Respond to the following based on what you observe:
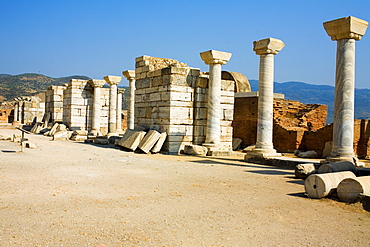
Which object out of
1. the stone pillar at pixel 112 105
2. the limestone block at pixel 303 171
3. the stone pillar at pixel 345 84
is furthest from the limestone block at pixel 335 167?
the stone pillar at pixel 112 105

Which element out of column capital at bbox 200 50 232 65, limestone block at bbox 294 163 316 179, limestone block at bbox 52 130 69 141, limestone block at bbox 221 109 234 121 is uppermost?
column capital at bbox 200 50 232 65

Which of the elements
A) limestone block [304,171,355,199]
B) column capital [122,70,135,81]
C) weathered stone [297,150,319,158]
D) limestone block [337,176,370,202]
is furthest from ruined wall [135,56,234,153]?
limestone block [337,176,370,202]

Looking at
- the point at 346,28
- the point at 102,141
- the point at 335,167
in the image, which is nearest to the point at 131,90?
the point at 102,141

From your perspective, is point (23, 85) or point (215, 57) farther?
point (23, 85)

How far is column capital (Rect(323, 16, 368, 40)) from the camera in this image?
408 inches

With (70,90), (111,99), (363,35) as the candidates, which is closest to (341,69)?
(363,35)

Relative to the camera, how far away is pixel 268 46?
42.6ft

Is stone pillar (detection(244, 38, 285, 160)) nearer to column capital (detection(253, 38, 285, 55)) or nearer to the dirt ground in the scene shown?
column capital (detection(253, 38, 285, 55))

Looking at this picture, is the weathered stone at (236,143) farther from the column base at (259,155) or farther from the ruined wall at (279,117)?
the column base at (259,155)

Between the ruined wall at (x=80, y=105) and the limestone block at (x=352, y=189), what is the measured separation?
18.6 metres

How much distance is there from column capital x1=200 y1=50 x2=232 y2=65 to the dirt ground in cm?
631

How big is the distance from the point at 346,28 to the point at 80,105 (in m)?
16.7

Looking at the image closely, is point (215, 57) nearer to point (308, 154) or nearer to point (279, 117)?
point (308, 154)

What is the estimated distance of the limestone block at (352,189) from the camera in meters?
6.52
